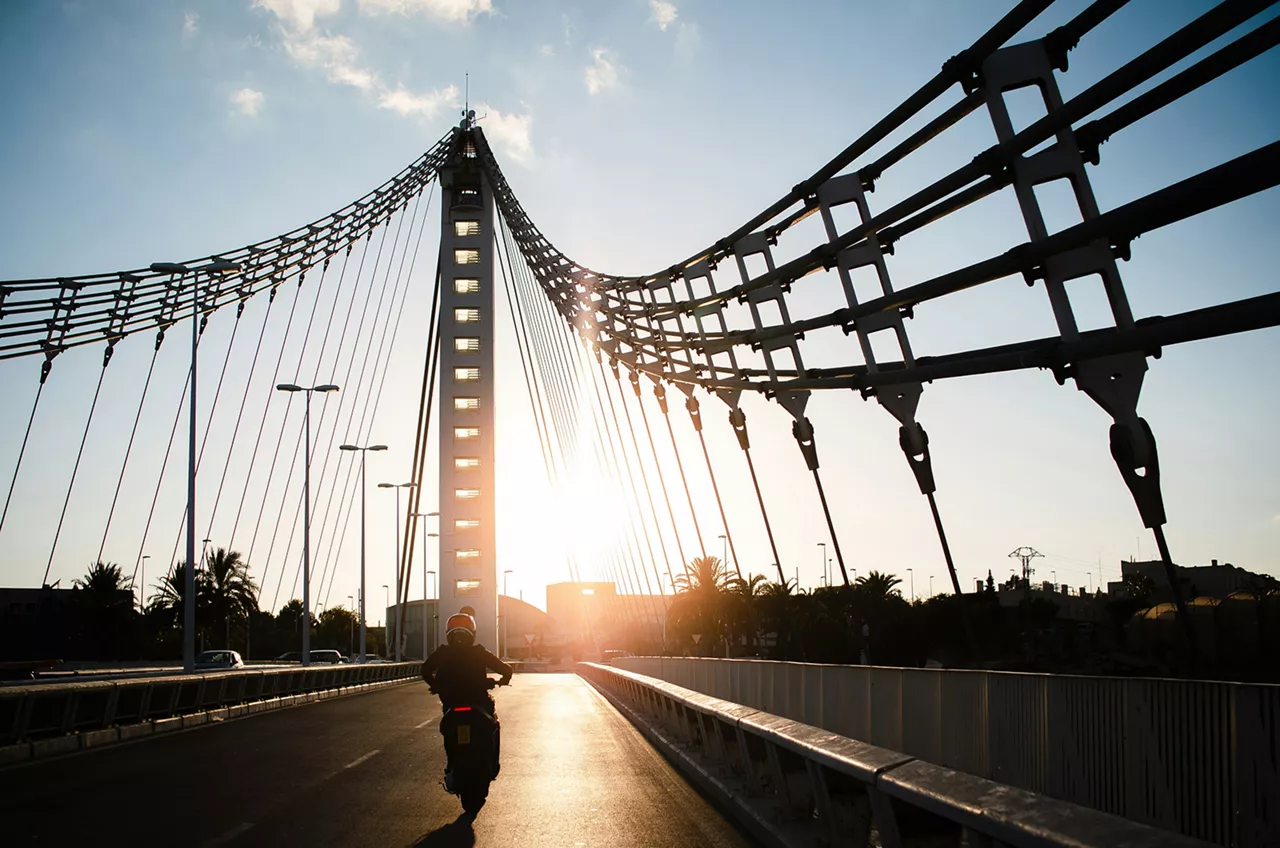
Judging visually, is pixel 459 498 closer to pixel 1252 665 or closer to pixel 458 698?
pixel 1252 665

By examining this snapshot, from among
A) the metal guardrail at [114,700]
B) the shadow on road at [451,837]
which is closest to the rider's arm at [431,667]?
the shadow on road at [451,837]

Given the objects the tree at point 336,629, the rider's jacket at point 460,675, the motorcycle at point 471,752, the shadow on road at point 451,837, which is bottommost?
the shadow on road at point 451,837

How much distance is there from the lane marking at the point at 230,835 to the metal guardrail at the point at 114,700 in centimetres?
781

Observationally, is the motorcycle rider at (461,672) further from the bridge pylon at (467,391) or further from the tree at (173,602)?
the tree at (173,602)

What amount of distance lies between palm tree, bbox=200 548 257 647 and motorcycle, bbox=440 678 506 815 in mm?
91484

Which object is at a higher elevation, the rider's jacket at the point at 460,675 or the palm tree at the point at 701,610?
the palm tree at the point at 701,610

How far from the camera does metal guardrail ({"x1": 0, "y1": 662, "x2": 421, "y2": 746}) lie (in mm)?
16469

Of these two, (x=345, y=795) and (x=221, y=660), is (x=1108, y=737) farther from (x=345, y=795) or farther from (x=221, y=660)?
(x=221, y=660)

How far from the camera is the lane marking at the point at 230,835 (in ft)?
28.8

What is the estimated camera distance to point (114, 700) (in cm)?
1956

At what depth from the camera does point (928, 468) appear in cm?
1364

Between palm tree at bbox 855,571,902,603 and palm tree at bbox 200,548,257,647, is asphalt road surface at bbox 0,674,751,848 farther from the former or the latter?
palm tree at bbox 200,548,257,647

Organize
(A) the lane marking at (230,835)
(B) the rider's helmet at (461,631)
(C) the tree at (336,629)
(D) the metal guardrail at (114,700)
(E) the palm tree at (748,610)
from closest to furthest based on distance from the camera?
(A) the lane marking at (230,835)
(B) the rider's helmet at (461,631)
(D) the metal guardrail at (114,700)
(E) the palm tree at (748,610)
(C) the tree at (336,629)

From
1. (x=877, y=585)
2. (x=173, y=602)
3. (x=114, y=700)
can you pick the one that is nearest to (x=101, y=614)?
(x=173, y=602)
